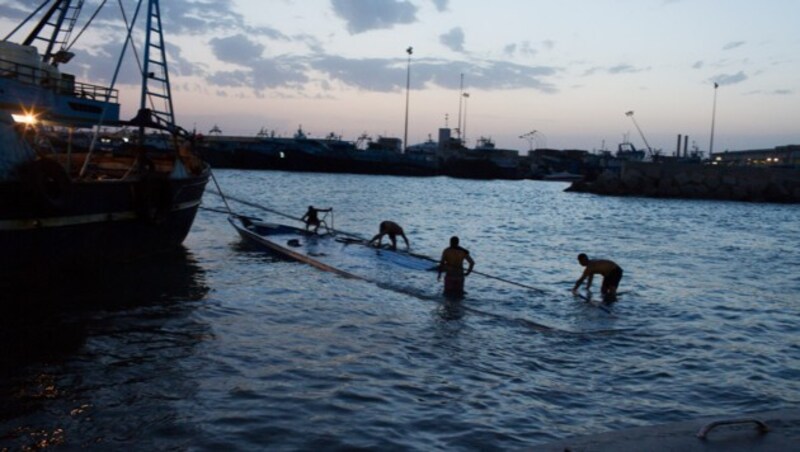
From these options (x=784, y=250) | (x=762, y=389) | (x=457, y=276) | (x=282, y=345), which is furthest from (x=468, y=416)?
(x=784, y=250)

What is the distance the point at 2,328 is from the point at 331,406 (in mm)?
6475

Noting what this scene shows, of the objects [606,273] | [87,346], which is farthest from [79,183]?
[606,273]

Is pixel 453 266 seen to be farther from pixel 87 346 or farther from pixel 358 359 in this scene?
pixel 87 346

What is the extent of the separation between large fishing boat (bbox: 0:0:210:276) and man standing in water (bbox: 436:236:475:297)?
24.9 feet

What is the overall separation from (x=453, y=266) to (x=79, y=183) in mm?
8398

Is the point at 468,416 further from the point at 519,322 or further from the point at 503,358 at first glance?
the point at 519,322

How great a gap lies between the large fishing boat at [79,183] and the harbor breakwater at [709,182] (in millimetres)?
69226

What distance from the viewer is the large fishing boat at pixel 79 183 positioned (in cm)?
1262

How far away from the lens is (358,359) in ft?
33.7

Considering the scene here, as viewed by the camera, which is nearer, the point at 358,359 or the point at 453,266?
the point at 358,359

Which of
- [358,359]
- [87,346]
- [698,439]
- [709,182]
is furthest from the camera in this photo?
[709,182]

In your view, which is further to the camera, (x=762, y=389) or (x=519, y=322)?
(x=519, y=322)

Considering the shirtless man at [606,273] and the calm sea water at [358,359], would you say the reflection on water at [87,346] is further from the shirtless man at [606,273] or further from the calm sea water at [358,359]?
the shirtless man at [606,273]

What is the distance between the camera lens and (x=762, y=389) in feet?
32.3
